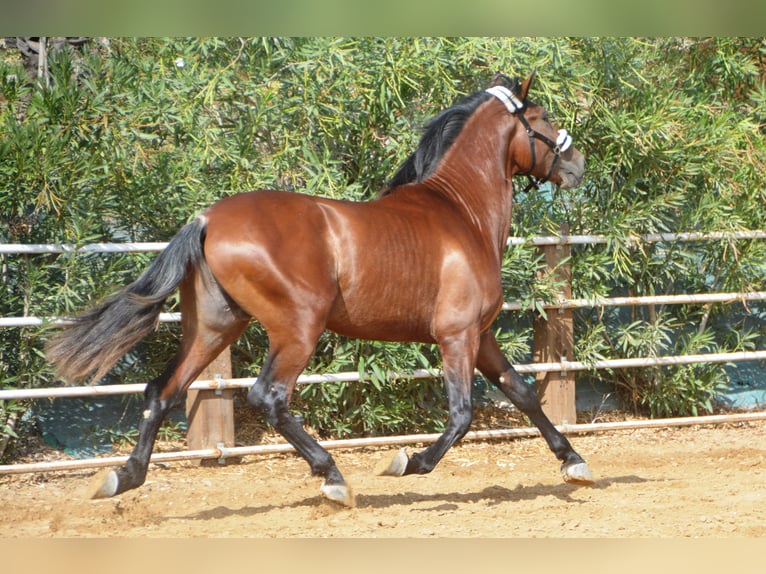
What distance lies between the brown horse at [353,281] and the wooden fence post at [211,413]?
1228 millimetres

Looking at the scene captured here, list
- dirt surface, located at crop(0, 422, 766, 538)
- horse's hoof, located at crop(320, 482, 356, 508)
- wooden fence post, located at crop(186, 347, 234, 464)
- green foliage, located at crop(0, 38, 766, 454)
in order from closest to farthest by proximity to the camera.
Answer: dirt surface, located at crop(0, 422, 766, 538)
horse's hoof, located at crop(320, 482, 356, 508)
green foliage, located at crop(0, 38, 766, 454)
wooden fence post, located at crop(186, 347, 234, 464)

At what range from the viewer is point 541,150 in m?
4.96

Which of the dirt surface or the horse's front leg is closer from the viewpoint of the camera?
the dirt surface

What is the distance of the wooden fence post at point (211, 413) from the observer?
18.2ft

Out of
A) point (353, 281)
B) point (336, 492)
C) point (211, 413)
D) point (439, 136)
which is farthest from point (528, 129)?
point (211, 413)

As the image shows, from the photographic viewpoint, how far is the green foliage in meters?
5.34

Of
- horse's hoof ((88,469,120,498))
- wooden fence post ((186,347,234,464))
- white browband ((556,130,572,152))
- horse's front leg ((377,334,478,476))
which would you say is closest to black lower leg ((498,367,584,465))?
horse's front leg ((377,334,478,476))

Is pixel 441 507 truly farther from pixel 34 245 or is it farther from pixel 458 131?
pixel 34 245

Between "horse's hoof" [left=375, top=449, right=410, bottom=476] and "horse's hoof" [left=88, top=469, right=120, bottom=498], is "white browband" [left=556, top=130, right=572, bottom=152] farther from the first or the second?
"horse's hoof" [left=88, top=469, right=120, bottom=498]

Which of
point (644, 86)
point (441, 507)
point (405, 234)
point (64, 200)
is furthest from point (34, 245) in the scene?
point (644, 86)

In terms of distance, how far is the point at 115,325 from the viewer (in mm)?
4137

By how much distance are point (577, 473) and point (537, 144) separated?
179 centimetres

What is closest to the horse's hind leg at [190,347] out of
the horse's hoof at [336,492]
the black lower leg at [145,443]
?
the black lower leg at [145,443]

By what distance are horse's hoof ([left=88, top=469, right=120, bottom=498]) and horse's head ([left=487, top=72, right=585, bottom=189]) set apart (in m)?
2.65
